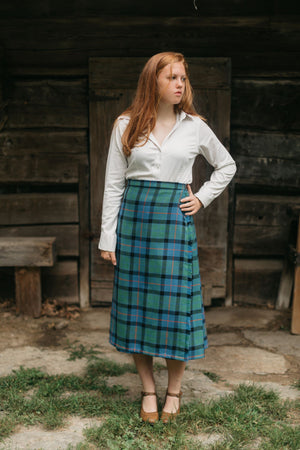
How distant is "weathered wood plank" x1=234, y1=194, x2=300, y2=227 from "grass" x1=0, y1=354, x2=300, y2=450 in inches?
72.9

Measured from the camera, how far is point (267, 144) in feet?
14.7

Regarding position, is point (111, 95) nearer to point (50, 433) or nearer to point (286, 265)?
point (286, 265)

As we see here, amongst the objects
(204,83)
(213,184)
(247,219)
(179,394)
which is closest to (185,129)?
(213,184)

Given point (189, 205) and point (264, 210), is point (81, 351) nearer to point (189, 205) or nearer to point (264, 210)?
point (189, 205)

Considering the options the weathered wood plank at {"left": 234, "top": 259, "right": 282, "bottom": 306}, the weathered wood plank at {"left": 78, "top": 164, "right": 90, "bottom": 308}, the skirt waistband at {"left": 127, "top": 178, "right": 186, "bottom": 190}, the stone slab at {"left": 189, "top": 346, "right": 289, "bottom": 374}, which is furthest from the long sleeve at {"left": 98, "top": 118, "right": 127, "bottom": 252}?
the weathered wood plank at {"left": 234, "top": 259, "right": 282, "bottom": 306}

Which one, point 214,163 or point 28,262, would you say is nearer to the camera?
point 214,163

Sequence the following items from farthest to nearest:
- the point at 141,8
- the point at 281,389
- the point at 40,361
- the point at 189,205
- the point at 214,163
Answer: the point at 141,8, the point at 40,361, the point at 281,389, the point at 214,163, the point at 189,205

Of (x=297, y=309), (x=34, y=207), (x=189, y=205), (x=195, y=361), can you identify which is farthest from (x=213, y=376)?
(x=34, y=207)

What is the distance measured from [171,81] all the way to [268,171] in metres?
2.19

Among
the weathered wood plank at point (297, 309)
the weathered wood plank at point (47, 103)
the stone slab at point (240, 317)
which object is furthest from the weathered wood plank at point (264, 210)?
the weathered wood plank at point (47, 103)

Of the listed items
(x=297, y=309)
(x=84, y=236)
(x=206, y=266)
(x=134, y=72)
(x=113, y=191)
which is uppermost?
(x=134, y=72)

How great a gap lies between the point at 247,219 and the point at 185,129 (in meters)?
2.13

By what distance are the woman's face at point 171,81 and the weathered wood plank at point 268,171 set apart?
2.04m

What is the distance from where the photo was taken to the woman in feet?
8.59
